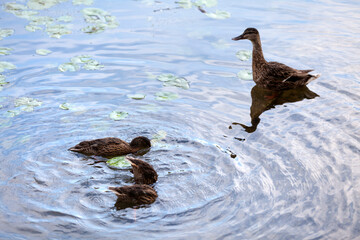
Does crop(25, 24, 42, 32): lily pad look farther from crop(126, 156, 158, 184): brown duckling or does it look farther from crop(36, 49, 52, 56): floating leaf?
crop(126, 156, 158, 184): brown duckling

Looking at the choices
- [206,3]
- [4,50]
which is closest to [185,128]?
[4,50]

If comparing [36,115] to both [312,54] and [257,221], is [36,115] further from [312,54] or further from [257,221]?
[312,54]

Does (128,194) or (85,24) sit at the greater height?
(85,24)

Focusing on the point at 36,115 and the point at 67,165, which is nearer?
the point at 67,165

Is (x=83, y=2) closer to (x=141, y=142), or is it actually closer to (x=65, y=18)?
(x=65, y=18)

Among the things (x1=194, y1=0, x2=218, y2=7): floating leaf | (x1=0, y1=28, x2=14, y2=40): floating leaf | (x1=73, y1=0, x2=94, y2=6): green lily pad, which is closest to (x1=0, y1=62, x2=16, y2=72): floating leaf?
(x1=0, y1=28, x2=14, y2=40): floating leaf

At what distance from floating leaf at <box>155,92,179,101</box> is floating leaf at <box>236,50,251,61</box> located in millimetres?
2369

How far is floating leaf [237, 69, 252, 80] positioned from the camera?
923 centimetres

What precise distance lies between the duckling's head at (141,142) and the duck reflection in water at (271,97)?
78.7 inches

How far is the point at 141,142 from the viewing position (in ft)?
22.5

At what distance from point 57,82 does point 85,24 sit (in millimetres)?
2764

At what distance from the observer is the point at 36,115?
293 inches

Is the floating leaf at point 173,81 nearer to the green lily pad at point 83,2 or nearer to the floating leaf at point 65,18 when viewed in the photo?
the floating leaf at point 65,18

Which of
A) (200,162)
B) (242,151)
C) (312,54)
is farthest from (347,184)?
(312,54)
